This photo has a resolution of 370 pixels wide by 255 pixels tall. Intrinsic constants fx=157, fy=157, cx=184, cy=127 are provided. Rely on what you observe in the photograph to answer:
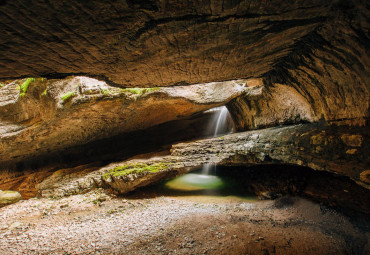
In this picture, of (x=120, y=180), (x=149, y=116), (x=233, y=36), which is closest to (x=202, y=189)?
(x=120, y=180)

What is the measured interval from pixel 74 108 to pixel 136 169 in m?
3.28

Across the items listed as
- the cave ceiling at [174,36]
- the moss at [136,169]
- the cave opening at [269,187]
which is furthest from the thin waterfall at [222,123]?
the cave ceiling at [174,36]

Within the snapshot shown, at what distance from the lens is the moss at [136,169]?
250 inches

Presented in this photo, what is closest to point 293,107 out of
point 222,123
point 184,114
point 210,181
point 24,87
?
point 184,114

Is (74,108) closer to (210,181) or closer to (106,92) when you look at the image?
(106,92)

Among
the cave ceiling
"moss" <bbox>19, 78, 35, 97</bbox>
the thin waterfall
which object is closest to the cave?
the cave ceiling

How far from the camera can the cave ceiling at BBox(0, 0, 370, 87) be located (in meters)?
1.42

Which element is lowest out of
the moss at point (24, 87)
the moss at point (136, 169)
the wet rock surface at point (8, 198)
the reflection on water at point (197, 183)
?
the reflection on water at point (197, 183)

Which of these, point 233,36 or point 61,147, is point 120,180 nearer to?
point 61,147

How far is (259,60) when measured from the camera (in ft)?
9.54

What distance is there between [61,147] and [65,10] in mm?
8932

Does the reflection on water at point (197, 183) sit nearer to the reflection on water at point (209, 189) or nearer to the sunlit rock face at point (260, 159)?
the reflection on water at point (209, 189)

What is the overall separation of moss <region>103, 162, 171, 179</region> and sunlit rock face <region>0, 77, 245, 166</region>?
2361 millimetres

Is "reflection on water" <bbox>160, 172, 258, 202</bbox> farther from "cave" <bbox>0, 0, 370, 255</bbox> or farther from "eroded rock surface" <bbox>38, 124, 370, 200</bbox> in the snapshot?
"eroded rock surface" <bbox>38, 124, 370, 200</bbox>
